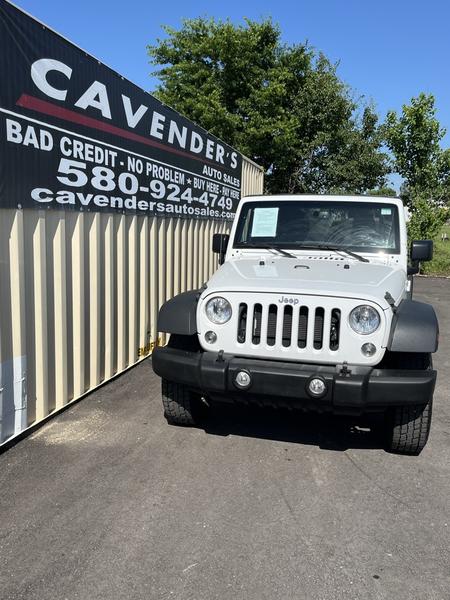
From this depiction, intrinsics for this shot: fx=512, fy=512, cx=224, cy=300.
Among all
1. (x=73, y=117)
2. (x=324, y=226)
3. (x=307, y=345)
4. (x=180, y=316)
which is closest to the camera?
(x=307, y=345)

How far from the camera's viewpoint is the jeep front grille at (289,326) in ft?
11.3

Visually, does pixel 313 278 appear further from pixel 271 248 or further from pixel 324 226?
pixel 324 226

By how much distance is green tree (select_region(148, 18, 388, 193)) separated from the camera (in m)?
18.3

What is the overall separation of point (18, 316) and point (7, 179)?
1.04 m

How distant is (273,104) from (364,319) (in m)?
16.6

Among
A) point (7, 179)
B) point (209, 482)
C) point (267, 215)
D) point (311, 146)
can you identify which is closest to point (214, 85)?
point (311, 146)

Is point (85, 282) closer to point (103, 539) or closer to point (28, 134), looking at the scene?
point (28, 134)

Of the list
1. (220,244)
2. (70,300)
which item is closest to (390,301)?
(220,244)

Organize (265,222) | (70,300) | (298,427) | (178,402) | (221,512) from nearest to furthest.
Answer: (221,512), (178,402), (298,427), (70,300), (265,222)

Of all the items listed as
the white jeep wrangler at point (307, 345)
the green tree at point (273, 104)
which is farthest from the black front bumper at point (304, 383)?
the green tree at point (273, 104)

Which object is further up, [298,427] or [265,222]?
[265,222]

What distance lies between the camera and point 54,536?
281 centimetres

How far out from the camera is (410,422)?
3.72 meters

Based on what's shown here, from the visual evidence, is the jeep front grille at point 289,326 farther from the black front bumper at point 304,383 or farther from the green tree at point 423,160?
the green tree at point 423,160
